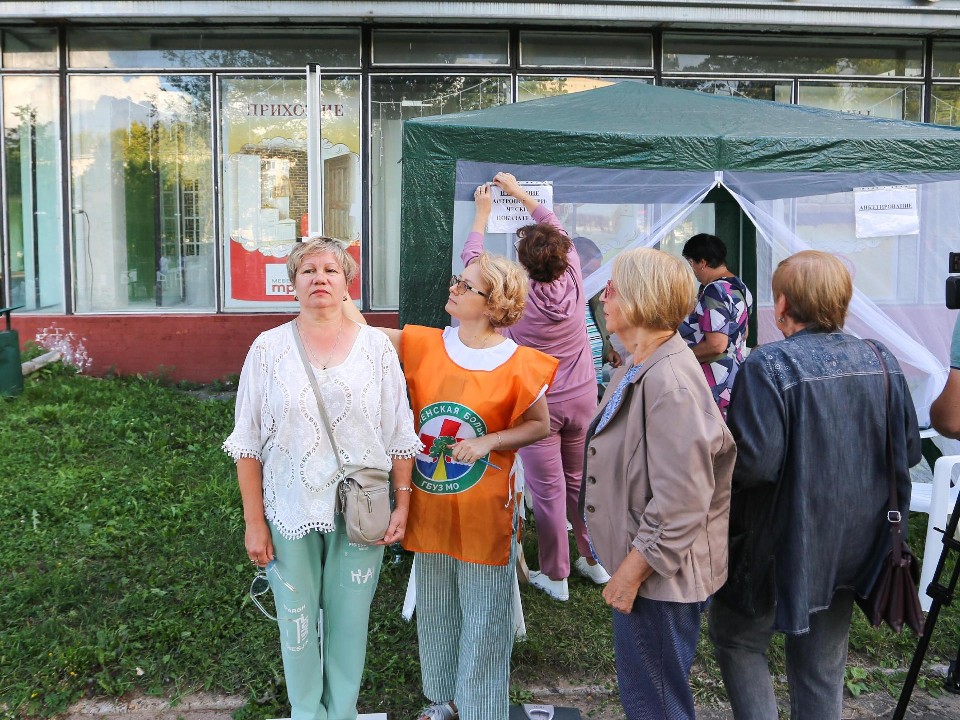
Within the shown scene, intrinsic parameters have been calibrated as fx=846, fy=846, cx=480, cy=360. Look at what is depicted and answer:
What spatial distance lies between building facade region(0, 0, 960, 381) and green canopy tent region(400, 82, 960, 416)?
12.2 ft

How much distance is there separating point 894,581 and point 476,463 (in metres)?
1.28

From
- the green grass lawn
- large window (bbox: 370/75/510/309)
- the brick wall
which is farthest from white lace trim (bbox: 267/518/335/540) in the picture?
large window (bbox: 370/75/510/309)

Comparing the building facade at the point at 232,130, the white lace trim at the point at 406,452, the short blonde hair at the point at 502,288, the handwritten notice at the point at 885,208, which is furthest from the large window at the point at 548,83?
the white lace trim at the point at 406,452

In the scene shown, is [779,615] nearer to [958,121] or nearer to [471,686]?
[471,686]

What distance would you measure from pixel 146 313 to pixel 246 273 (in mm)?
1116

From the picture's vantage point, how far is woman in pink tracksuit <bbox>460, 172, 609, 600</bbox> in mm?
3893

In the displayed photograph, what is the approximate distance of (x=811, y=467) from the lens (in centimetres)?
235

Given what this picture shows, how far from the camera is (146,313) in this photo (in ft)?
29.0

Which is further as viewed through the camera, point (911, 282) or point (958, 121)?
point (958, 121)

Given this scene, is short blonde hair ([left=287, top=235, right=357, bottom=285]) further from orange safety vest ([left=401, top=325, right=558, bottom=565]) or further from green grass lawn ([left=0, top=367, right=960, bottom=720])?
green grass lawn ([left=0, top=367, right=960, bottom=720])

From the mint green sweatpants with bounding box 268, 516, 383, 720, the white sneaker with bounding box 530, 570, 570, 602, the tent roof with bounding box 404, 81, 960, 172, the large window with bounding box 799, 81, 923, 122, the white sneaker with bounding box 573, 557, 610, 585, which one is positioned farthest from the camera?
the large window with bounding box 799, 81, 923, 122

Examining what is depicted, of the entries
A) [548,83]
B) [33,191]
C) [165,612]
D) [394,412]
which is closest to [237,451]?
[394,412]

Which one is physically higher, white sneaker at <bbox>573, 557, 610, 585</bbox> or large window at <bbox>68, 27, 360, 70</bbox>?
large window at <bbox>68, 27, 360, 70</bbox>

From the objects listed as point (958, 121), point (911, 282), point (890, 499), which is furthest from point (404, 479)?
point (958, 121)
